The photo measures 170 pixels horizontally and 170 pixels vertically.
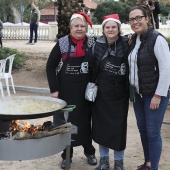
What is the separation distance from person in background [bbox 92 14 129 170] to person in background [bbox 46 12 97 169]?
0.12 m

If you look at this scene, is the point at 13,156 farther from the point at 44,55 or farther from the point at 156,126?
the point at 44,55

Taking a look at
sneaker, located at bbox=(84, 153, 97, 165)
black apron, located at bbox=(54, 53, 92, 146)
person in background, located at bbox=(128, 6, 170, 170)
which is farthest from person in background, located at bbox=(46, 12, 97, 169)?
person in background, located at bbox=(128, 6, 170, 170)

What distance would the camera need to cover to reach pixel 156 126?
4.22 m

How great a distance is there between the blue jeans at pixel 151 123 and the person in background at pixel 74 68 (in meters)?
0.71

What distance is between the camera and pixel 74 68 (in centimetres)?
457

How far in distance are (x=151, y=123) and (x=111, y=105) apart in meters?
0.56

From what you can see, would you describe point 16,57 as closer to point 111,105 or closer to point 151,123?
point 111,105

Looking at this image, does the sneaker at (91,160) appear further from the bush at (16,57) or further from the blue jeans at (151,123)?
the bush at (16,57)

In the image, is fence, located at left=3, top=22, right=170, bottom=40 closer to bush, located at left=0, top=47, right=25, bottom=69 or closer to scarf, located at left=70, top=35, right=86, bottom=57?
bush, located at left=0, top=47, right=25, bottom=69

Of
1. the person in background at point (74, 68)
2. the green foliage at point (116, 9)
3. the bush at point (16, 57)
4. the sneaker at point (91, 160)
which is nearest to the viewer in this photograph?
the person in background at point (74, 68)

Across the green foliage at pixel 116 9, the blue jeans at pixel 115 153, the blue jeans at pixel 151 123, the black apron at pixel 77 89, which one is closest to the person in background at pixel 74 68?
the black apron at pixel 77 89

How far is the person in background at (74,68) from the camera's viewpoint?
179 inches

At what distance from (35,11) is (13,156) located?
17.5 metres

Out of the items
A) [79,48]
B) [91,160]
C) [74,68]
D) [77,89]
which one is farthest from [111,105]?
[91,160]
